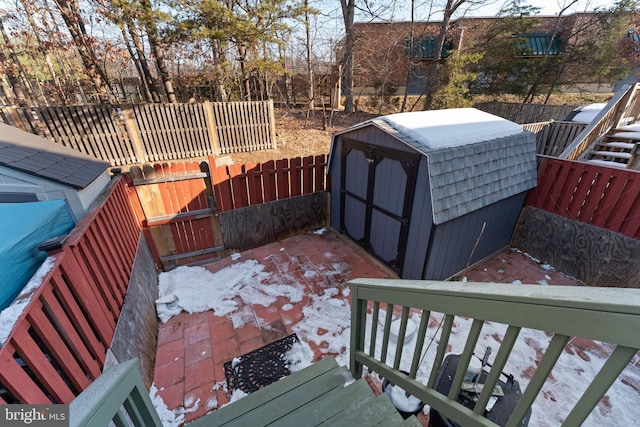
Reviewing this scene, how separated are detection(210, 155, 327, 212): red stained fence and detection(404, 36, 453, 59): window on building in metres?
12.2

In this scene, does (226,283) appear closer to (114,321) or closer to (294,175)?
(114,321)

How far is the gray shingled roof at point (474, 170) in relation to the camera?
126 inches

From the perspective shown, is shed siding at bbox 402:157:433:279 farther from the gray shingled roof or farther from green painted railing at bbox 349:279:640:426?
green painted railing at bbox 349:279:640:426

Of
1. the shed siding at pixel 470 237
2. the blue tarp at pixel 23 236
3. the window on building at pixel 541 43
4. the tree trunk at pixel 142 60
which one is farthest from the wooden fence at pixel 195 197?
the window on building at pixel 541 43

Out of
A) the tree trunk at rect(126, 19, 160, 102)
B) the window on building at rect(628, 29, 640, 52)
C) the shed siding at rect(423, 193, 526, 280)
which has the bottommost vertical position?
the shed siding at rect(423, 193, 526, 280)

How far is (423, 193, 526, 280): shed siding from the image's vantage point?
11.7ft

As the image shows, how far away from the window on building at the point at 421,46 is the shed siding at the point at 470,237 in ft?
40.6

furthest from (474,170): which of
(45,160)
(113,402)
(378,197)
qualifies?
(45,160)

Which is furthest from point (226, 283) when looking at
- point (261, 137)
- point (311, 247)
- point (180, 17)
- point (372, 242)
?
point (180, 17)

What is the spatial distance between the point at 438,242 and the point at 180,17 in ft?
28.7

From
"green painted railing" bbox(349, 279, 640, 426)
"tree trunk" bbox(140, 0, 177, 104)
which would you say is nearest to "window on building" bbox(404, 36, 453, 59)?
"tree trunk" bbox(140, 0, 177, 104)

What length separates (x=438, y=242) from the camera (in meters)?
3.51

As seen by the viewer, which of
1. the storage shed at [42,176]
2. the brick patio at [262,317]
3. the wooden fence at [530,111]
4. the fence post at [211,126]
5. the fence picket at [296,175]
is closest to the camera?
the storage shed at [42,176]

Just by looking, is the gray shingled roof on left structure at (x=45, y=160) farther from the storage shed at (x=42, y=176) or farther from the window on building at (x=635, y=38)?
the window on building at (x=635, y=38)
